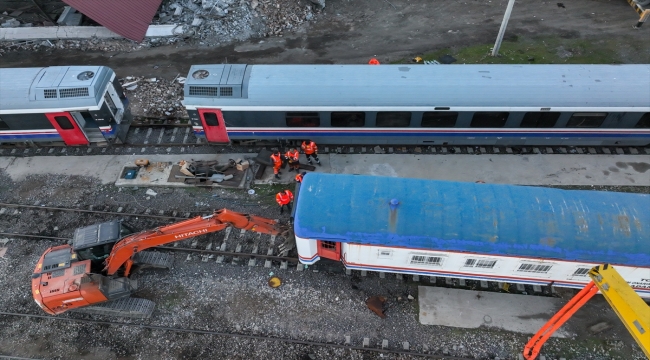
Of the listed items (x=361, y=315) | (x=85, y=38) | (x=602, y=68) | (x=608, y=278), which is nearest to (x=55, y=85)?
(x=85, y=38)

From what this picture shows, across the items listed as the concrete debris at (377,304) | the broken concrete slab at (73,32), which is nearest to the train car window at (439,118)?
the concrete debris at (377,304)

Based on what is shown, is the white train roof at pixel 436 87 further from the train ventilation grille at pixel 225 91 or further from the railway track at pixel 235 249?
the railway track at pixel 235 249

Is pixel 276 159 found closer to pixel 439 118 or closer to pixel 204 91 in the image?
pixel 204 91

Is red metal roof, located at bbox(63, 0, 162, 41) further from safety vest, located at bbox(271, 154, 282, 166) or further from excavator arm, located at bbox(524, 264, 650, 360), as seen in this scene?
excavator arm, located at bbox(524, 264, 650, 360)

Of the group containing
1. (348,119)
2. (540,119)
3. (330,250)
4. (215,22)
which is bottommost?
(215,22)

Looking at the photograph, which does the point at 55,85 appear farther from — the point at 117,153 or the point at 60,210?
the point at 60,210

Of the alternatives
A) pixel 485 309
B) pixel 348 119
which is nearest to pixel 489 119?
pixel 348 119
